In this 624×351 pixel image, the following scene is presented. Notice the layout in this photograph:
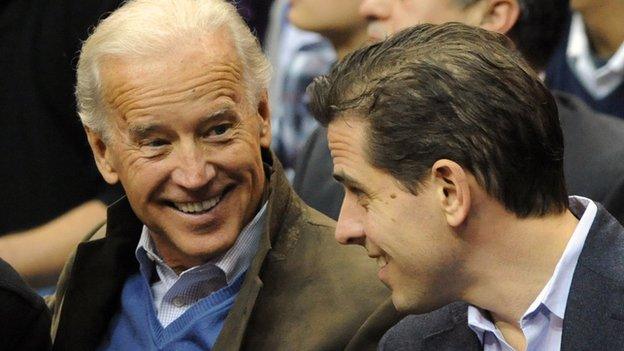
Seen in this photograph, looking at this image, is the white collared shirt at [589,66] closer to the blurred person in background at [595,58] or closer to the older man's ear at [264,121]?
the blurred person in background at [595,58]

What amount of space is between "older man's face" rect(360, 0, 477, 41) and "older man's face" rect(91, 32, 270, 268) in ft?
3.23

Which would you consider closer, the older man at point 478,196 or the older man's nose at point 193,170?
the older man at point 478,196

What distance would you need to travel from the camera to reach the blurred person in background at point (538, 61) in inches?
166

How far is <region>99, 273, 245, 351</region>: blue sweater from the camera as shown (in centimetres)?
371

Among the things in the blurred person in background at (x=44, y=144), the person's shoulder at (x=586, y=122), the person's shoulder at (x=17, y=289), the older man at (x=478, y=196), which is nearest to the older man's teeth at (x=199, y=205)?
the person's shoulder at (x=17, y=289)

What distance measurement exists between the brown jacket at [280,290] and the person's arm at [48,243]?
0.60 metres

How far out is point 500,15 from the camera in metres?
4.65

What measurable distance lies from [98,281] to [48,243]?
738 mm

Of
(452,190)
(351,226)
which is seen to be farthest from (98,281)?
(452,190)

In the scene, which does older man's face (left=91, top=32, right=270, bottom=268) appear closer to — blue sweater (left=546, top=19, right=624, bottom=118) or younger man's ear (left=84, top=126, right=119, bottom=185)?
younger man's ear (left=84, top=126, right=119, bottom=185)

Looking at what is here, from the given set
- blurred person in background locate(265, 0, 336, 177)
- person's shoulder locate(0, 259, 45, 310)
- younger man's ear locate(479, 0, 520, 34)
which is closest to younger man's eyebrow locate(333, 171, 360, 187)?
person's shoulder locate(0, 259, 45, 310)

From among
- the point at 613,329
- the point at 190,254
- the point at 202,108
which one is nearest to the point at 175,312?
the point at 190,254

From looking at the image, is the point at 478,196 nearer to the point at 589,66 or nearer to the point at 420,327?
the point at 420,327

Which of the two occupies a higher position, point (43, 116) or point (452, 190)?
point (452, 190)
